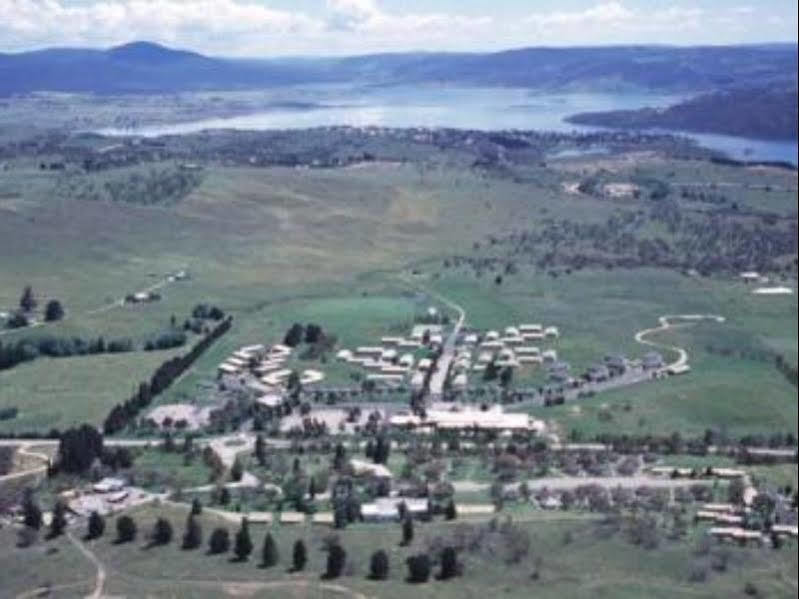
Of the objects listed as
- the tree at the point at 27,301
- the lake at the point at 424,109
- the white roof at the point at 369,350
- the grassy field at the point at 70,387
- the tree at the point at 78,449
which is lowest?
the white roof at the point at 369,350

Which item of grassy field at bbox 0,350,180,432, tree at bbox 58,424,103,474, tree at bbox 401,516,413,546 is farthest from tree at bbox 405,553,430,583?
grassy field at bbox 0,350,180,432

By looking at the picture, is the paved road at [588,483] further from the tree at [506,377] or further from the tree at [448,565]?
the tree at [506,377]

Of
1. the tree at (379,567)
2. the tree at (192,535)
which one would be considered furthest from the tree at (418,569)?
the tree at (192,535)

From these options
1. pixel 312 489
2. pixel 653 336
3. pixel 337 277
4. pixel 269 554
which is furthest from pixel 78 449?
pixel 337 277

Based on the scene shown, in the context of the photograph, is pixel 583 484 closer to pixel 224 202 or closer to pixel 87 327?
pixel 87 327

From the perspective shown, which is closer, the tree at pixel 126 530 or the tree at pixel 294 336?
the tree at pixel 126 530

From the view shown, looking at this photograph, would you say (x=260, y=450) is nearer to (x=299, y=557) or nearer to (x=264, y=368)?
(x=299, y=557)

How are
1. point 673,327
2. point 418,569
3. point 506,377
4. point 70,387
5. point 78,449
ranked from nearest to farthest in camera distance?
point 418,569, point 78,449, point 70,387, point 673,327, point 506,377

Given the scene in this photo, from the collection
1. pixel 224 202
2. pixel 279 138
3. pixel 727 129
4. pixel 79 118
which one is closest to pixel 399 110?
pixel 279 138
